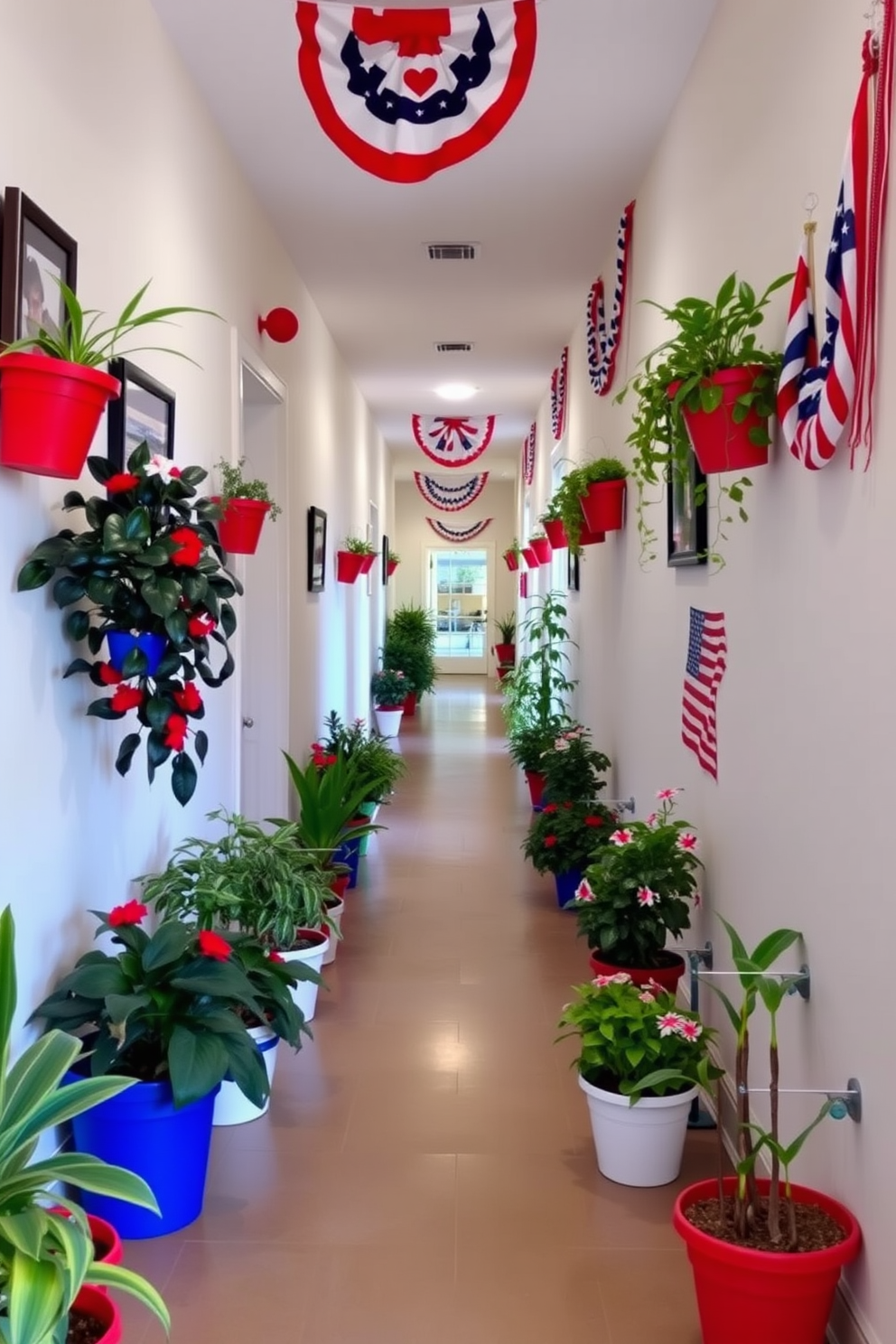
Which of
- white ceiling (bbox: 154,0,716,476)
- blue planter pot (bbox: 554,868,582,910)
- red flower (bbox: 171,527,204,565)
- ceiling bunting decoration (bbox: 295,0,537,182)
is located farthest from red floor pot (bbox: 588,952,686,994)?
white ceiling (bbox: 154,0,716,476)

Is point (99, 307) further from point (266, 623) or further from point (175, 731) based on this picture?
point (266, 623)

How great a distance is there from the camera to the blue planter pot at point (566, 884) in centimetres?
485

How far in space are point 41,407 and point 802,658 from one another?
1544mm

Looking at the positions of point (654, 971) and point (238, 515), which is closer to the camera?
point (654, 971)

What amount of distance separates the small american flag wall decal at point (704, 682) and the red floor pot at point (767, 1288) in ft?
4.64

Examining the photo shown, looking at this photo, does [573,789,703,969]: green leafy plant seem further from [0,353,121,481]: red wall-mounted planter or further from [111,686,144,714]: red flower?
[0,353,121,481]: red wall-mounted planter

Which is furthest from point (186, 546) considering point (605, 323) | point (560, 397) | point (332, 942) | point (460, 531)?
point (460, 531)

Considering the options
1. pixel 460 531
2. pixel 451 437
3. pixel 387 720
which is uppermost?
pixel 451 437

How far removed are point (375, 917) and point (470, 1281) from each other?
8.78 feet

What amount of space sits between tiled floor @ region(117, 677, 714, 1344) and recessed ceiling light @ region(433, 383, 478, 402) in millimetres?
5357

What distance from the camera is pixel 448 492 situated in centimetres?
1296

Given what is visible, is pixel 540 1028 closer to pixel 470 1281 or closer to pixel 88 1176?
pixel 470 1281

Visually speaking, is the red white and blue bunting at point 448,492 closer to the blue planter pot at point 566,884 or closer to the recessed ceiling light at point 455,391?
the recessed ceiling light at point 455,391

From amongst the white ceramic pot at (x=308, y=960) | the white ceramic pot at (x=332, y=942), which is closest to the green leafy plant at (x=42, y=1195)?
the white ceramic pot at (x=308, y=960)
